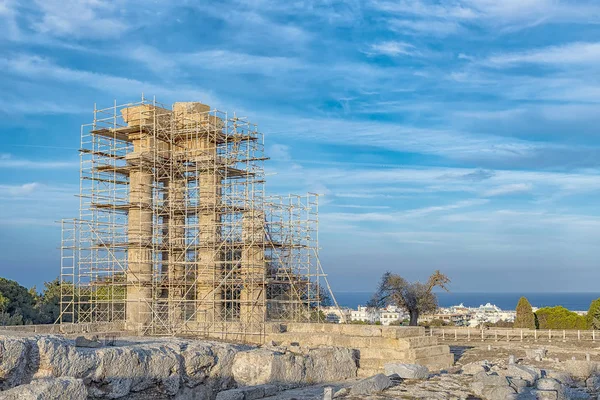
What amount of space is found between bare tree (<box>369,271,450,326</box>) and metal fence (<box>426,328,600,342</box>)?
387cm

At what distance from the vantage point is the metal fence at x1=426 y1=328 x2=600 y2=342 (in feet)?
96.3

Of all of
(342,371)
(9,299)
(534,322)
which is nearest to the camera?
(342,371)

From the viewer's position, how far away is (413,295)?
1500 inches

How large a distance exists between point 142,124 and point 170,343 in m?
14.3

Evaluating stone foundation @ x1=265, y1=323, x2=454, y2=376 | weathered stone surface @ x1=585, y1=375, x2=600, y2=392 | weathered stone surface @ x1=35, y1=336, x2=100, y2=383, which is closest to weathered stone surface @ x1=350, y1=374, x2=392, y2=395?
weathered stone surface @ x1=585, y1=375, x2=600, y2=392

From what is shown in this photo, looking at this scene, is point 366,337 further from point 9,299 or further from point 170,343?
point 9,299

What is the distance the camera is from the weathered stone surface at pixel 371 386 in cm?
1424

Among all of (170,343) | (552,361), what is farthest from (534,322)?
(170,343)

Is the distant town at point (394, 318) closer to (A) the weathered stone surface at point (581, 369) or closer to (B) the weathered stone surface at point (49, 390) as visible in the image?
(A) the weathered stone surface at point (581, 369)

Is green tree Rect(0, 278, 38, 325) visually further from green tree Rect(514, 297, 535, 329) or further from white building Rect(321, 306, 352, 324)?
green tree Rect(514, 297, 535, 329)

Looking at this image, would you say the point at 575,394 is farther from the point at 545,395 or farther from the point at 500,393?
the point at 500,393

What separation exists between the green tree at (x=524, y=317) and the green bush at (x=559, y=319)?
2.08m

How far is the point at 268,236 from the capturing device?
28.9 meters

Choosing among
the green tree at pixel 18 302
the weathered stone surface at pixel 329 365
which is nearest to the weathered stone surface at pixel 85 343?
the weathered stone surface at pixel 329 365
